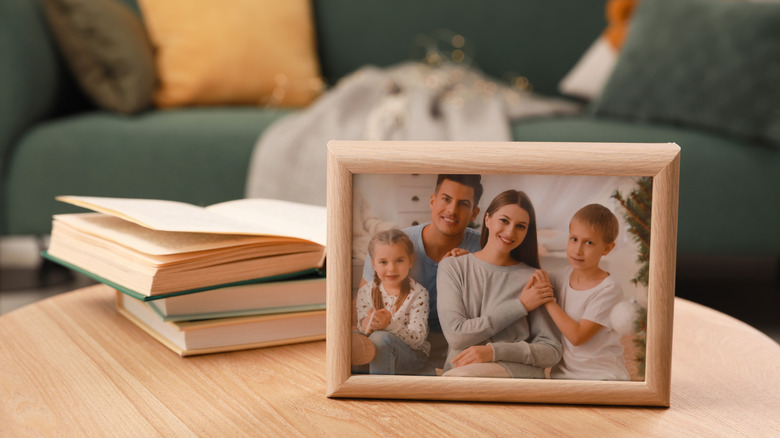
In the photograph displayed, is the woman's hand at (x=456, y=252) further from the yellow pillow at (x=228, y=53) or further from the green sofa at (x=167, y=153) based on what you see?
the yellow pillow at (x=228, y=53)

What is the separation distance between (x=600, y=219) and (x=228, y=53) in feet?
5.99

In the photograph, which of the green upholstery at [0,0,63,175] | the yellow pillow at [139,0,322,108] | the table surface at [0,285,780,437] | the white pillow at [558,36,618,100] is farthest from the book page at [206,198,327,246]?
the white pillow at [558,36,618,100]

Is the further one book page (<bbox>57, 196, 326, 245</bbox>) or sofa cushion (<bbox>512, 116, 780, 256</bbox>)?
sofa cushion (<bbox>512, 116, 780, 256</bbox>)

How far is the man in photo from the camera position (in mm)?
511

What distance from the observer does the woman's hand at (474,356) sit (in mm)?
519

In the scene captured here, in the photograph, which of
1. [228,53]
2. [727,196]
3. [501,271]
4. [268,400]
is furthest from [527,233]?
[228,53]

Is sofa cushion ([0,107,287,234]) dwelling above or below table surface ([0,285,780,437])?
above

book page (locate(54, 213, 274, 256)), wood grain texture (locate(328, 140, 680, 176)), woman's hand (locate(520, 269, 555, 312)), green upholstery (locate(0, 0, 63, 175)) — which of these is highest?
green upholstery (locate(0, 0, 63, 175))

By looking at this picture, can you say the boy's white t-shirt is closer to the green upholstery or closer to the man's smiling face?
the man's smiling face

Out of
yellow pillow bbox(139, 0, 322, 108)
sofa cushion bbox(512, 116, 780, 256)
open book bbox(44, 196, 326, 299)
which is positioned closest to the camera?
open book bbox(44, 196, 326, 299)

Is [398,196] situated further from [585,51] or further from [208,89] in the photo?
[585,51]

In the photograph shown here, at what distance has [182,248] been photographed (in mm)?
586

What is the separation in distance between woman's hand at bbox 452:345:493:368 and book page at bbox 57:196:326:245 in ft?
0.59

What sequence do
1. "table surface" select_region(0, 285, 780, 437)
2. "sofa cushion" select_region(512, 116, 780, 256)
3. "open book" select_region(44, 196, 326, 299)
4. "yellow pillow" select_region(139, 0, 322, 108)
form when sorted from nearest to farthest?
"table surface" select_region(0, 285, 780, 437), "open book" select_region(44, 196, 326, 299), "sofa cushion" select_region(512, 116, 780, 256), "yellow pillow" select_region(139, 0, 322, 108)
